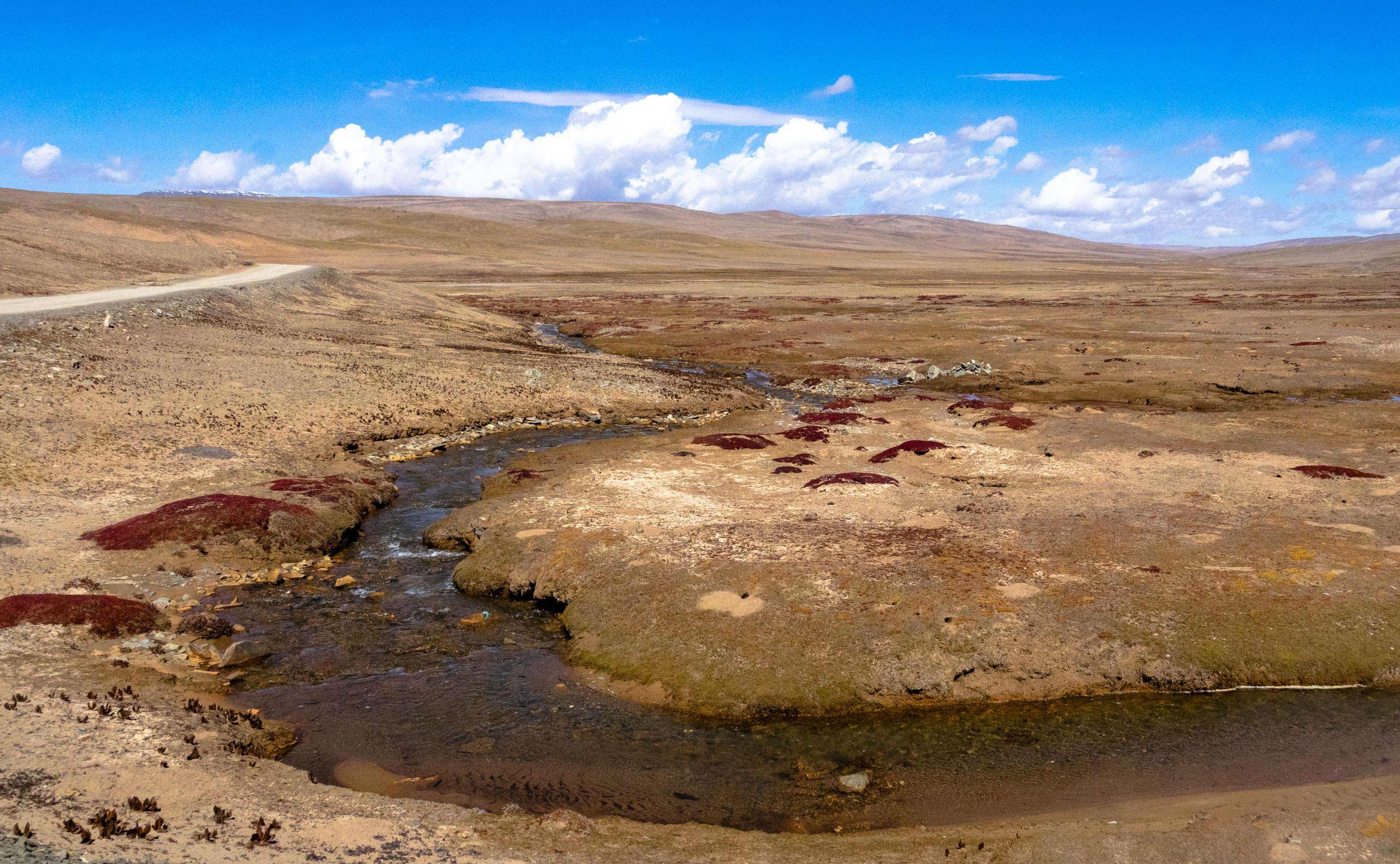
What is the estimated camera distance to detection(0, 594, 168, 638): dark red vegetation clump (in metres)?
17.6

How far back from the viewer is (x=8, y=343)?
3562cm

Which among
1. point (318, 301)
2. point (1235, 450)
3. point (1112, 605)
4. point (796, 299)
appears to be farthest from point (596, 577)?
point (796, 299)

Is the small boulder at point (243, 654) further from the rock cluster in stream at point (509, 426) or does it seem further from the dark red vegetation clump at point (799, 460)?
the dark red vegetation clump at point (799, 460)

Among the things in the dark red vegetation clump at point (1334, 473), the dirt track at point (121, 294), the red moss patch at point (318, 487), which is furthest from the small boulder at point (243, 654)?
the dirt track at point (121, 294)

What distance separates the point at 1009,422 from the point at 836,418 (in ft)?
26.2

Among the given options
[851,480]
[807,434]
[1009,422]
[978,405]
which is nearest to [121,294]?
[807,434]

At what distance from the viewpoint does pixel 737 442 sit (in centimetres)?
3553

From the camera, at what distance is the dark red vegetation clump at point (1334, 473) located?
28203 millimetres

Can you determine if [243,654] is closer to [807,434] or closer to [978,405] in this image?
[807,434]

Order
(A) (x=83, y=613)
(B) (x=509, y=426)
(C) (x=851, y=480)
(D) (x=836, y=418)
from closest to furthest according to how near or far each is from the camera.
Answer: (A) (x=83, y=613)
(C) (x=851, y=480)
(D) (x=836, y=418)
(B) (x=509, y=426)

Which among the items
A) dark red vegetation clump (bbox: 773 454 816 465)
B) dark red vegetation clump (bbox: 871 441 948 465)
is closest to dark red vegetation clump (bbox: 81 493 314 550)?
dark red vegetation clump (bbox: 773 454 816 465)

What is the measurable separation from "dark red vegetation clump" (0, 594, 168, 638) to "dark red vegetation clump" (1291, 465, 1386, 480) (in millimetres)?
34718

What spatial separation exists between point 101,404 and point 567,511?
20792 millimetres

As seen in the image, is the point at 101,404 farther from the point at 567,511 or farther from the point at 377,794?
the point at 377,794
